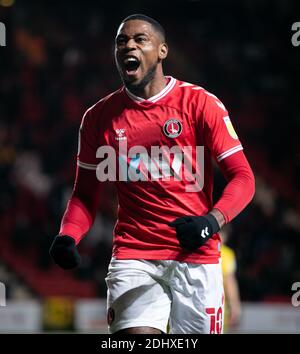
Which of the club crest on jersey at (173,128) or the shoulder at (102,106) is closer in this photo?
the club crest on jersey at (173,128)

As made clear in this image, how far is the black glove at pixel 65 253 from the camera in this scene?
448 centimetres

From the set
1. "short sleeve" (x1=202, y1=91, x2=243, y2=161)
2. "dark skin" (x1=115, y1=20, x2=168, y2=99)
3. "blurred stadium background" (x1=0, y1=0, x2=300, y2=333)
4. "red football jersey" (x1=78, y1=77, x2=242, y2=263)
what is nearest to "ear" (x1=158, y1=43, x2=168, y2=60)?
"dark skin" (x1=115, y1=20, x2=168, y2=99)

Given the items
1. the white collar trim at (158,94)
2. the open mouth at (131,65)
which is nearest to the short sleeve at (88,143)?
the white collar trim at (158,94)

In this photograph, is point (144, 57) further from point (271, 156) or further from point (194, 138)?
point (271, 156)

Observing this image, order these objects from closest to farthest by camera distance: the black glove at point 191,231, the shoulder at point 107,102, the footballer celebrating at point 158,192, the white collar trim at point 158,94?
the black glove at point 191,231
the footballer celebrating at point 158,192
the white collar trim at point 158,94
the shoulder at point 107,102

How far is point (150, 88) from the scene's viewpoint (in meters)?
4.88

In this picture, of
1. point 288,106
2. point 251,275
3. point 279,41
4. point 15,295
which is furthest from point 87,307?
point 279,41

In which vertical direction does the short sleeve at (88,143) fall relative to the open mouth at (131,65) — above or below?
below

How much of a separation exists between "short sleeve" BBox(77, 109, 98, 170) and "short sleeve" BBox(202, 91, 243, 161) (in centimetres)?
67

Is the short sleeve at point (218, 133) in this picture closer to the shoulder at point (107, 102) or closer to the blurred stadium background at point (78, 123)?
the shoulder at point (107, 102)

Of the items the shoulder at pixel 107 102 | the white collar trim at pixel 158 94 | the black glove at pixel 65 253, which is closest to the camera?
the black glove at pixel 65 253

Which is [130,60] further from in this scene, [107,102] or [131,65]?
[107,102]
